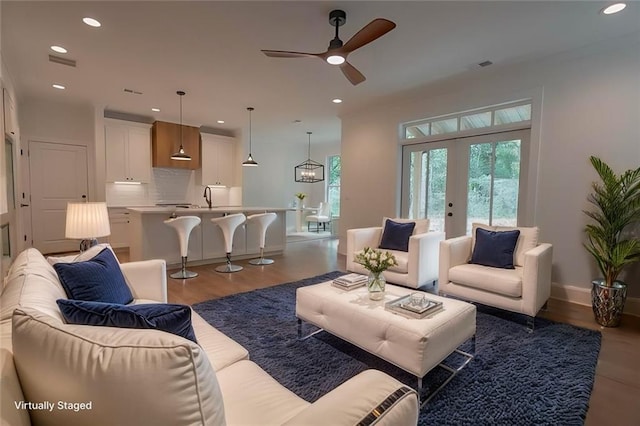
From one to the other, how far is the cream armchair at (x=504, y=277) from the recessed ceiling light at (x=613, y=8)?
6.48 ft

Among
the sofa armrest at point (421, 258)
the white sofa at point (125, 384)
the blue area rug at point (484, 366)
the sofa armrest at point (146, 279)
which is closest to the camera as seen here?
the white sofa at point (125, 384)

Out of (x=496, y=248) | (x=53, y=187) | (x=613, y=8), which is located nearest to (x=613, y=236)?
(x=496, y=248)

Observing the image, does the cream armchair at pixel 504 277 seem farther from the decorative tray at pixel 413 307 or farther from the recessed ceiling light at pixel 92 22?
the recessed ceiling light at pixel 92 22

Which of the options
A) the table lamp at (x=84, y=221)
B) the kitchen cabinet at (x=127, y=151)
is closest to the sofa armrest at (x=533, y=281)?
the table lamp at (x=84, y=221)

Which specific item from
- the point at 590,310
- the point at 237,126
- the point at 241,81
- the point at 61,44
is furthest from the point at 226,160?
the point at 590,310

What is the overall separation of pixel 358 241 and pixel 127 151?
5063 mm

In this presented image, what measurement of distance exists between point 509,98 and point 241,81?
3483 mm

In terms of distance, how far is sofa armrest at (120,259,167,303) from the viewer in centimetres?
215

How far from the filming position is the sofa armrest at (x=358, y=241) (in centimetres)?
404

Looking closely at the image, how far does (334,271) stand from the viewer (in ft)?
15.5

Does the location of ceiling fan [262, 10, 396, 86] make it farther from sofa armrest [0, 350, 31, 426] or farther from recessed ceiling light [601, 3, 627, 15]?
sofa armrest [0, 350, 31, 426]

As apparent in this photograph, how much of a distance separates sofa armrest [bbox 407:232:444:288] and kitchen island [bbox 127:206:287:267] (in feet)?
9.44

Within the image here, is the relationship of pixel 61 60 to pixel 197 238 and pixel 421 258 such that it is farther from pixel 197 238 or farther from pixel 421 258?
pixel 421 258

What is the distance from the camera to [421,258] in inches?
141
